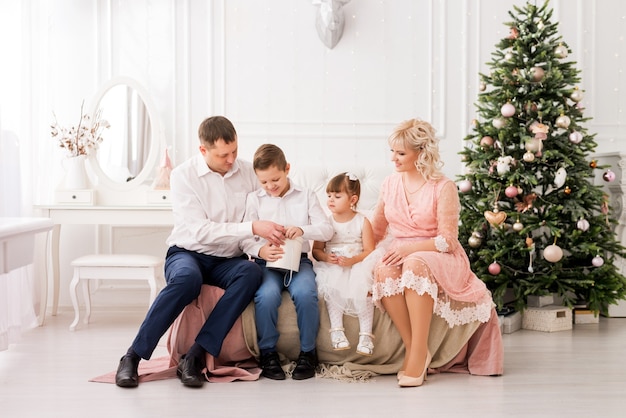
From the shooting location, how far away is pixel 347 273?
10.4 ft

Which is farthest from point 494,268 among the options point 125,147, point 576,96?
point 125,147

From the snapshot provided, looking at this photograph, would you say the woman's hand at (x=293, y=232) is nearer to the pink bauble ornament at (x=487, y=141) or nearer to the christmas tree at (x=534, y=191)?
the christmas tree at (x=534, y=191)

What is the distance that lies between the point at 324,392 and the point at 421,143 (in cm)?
113

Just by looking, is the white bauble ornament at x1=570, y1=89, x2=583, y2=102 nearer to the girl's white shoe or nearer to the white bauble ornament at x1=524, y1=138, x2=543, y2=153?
the white bauble ornament at x1=524, y1=138, x2=543, y2=153

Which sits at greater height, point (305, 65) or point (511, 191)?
point (305, 65)

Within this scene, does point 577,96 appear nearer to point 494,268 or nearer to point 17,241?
point 494,268

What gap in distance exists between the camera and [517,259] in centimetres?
418

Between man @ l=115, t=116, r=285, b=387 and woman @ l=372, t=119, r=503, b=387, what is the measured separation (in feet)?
1.74

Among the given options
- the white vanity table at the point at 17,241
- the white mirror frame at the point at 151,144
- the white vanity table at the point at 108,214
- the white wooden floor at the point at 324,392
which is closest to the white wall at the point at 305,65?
the white mirror frame at the point at 151,144

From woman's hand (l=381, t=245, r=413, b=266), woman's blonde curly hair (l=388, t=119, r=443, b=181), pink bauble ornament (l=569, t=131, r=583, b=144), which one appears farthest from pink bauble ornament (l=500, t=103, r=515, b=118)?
woman's hand (l=381, t=245, r=413, b=266)

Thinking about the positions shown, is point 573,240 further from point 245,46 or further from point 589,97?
point 245,46

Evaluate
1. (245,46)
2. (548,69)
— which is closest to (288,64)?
(245,46)

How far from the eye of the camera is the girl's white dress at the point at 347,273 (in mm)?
3064

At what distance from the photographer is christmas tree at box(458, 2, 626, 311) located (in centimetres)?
409
